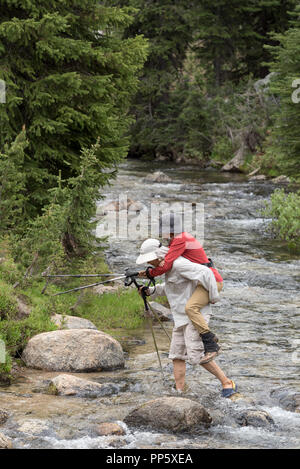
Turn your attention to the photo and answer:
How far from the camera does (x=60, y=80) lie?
461 inches

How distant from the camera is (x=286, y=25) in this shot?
44469 millimetres

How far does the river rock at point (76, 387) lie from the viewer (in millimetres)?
7285

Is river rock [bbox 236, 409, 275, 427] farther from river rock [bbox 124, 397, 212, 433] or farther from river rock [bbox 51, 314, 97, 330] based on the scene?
river rock [bbox 51, 314, 97, 330]

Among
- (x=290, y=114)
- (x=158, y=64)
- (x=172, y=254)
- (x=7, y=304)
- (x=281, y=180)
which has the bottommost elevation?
(x=7, y=304)

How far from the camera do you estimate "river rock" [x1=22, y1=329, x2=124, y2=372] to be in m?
8.12

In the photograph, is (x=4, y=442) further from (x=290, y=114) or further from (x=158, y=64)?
(x=158, y=64)

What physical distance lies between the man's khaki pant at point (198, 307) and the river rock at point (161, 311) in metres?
3.84

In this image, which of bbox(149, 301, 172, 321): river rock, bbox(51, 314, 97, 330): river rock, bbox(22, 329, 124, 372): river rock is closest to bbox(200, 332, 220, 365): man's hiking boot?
bbox(22, 329, 124, 372): river rock

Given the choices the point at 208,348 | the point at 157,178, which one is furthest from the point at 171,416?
the point at 157,178

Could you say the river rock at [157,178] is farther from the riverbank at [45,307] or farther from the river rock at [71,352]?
the river rock at [71,352]

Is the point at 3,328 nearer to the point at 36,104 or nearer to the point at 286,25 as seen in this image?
the point at 36,104

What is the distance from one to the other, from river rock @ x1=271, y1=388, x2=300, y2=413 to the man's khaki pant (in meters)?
1.16

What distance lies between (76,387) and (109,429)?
1234mm
